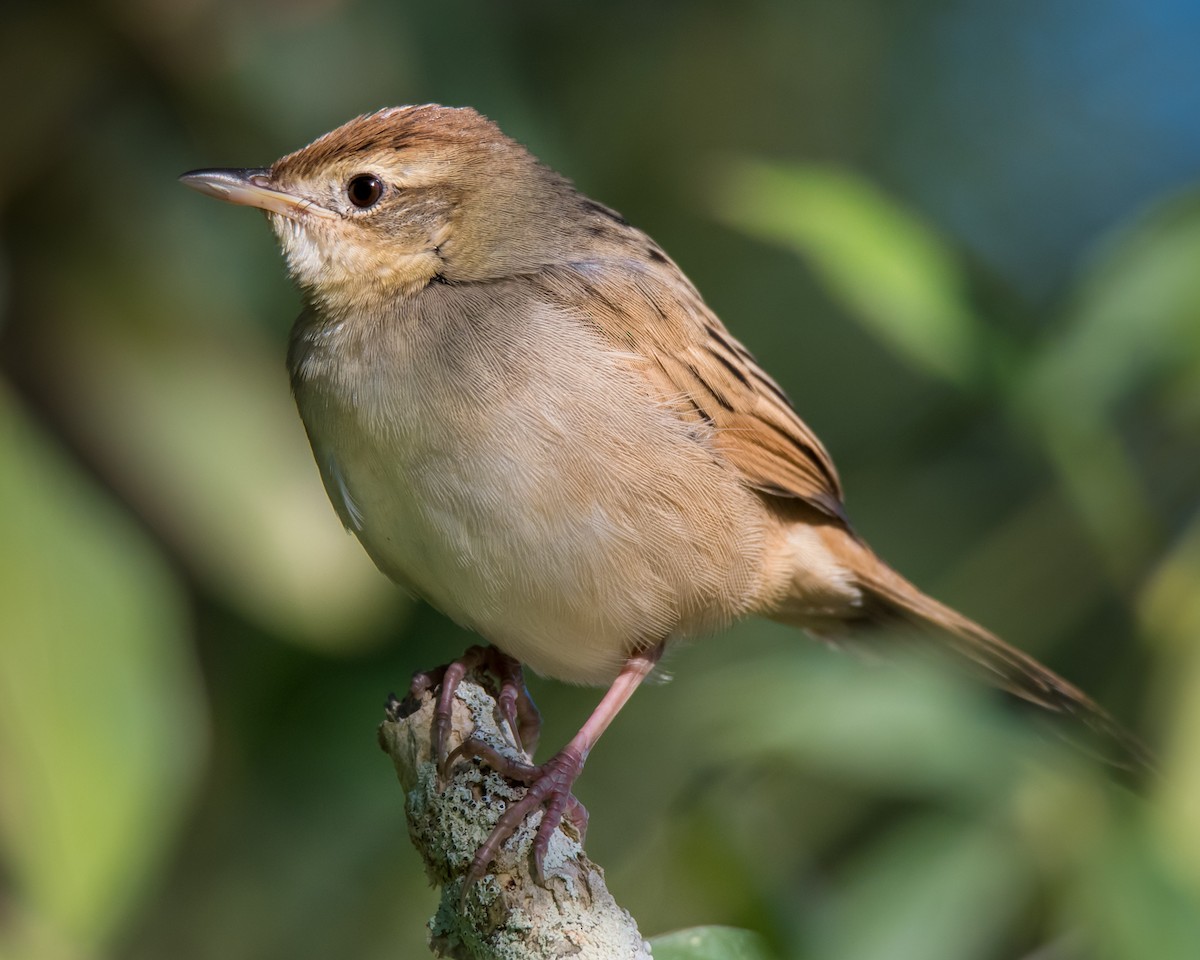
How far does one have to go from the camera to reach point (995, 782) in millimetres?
3021

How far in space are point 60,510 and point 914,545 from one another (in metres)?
3.46

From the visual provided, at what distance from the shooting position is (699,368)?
3.57m

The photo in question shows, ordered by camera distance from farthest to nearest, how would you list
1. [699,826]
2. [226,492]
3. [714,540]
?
1. [226,492]
2. [714,540]
3. [699,826]

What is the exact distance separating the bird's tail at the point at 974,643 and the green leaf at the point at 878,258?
0.78 meters

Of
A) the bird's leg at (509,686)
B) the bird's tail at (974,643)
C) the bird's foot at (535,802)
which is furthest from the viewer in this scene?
the bird's tail at (974,643)

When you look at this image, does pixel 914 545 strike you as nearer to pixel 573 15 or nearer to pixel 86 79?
pixel 573 15

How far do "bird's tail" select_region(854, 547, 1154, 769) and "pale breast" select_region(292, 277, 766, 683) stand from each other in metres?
0.67

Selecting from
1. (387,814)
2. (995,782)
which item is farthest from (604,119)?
(995,782)

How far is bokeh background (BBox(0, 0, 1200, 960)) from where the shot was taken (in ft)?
10.1

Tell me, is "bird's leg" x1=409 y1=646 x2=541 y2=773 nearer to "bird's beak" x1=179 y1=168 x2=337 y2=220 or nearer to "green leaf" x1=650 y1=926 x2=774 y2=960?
"green leaf" x1=650 y1=926 x2=774 y2=960

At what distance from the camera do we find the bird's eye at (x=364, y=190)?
3.53 metres

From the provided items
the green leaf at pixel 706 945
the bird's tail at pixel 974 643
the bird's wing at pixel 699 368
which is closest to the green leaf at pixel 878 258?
the bird's wing at pixel 699 368

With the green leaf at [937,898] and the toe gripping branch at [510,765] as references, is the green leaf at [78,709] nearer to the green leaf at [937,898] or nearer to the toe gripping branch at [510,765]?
the toe gripping branch at [510,765]

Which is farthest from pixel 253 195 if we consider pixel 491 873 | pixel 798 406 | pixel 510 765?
pixel 798 406
